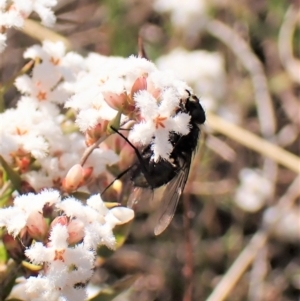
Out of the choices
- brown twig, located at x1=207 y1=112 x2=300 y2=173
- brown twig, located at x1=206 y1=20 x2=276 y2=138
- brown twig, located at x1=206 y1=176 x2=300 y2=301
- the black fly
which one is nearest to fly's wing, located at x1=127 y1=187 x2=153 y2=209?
the black fly

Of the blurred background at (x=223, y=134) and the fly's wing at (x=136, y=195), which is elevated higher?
the fly's wing at (x=136, y=195)

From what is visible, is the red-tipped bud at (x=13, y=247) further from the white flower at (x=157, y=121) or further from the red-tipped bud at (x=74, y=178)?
the white flower at (x=157, y=121)

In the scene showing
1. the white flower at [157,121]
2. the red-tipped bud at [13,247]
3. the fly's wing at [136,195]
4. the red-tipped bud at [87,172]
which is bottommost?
the fly's wing at [136,195]

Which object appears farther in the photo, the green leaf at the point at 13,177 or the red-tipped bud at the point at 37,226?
the green leaf at the point at 13,177

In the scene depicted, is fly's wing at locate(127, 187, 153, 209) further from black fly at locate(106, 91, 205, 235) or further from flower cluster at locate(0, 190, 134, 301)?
flower cluster at locate(0, 190, 134, 301)

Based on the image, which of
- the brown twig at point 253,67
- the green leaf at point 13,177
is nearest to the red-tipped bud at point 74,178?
the green leaf at point 13,177

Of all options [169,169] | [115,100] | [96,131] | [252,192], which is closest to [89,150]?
[96,131]

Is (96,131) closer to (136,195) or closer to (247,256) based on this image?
(136,195)
